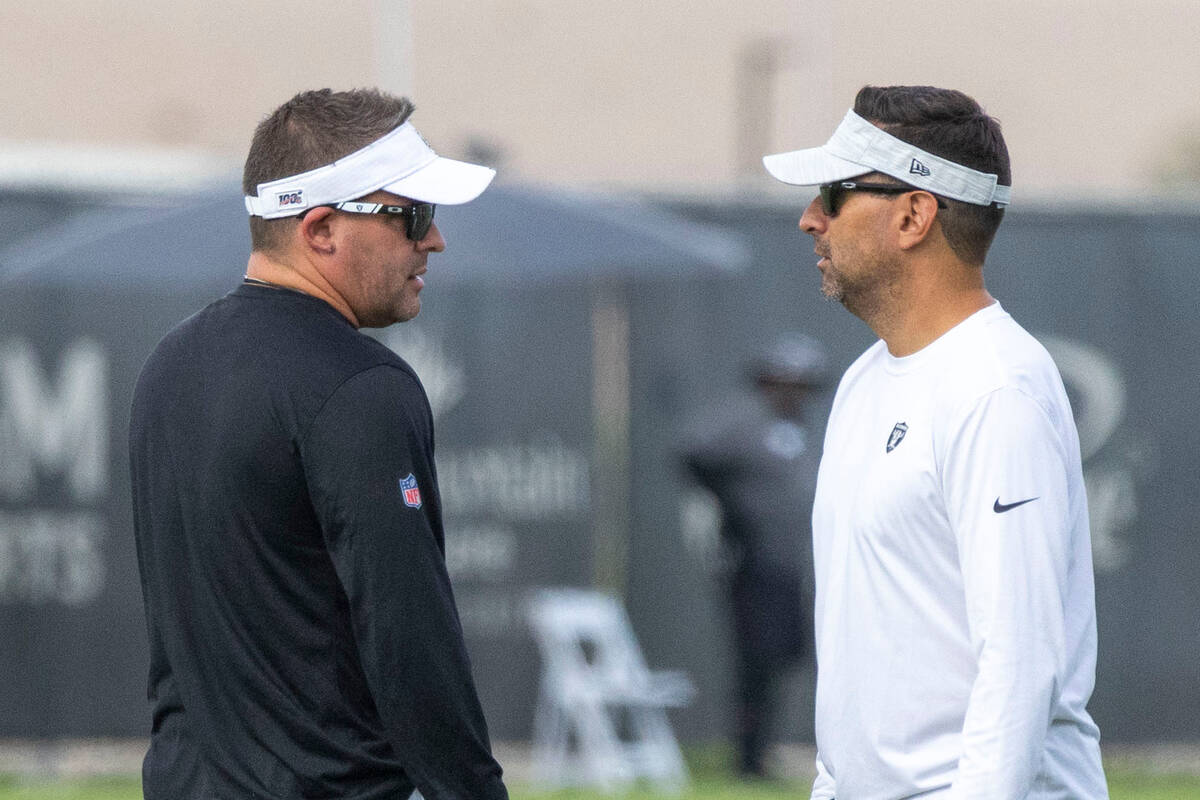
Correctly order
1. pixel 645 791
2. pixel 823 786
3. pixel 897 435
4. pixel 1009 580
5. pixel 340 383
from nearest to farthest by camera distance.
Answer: pixel 1009 580
pixel 340 383
pixel 897 435
pixel 823 786
pixel 645 791

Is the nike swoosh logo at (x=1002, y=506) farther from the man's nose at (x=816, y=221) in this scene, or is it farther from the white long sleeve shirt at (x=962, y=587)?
the man's nose at (x=816, y=221)

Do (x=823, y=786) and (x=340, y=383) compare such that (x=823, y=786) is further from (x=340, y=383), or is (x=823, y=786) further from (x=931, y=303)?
(x=340, y=383)

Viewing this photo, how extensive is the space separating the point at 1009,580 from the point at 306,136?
130 centimetres

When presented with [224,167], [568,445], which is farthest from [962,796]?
[224,167]

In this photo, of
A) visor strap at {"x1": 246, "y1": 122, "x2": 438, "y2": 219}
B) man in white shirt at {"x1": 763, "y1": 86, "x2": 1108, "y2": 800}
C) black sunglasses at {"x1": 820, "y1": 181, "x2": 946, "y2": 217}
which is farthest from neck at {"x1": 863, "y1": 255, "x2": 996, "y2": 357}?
visor strap at {"x1": 246, "y1": 122, "x2": 438, "y2": 219}

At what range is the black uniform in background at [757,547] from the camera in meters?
8.28

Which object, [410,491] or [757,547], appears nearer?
[410,491]

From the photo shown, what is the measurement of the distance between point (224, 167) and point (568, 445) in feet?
16.4

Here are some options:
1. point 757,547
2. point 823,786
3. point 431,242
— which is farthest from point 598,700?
point 431,242

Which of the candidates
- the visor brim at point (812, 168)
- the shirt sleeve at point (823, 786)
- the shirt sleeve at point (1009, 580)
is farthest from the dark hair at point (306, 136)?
the shirt sleeve at point (823, 786)

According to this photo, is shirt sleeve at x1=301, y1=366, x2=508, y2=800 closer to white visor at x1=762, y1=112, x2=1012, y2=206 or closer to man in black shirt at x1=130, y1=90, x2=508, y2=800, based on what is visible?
man in black shirt at x1=130, y1=90, x2=508, y2=800

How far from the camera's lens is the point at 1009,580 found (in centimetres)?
235

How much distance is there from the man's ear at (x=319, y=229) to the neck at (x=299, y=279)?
0.13 ft

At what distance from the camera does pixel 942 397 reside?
2520 mm
